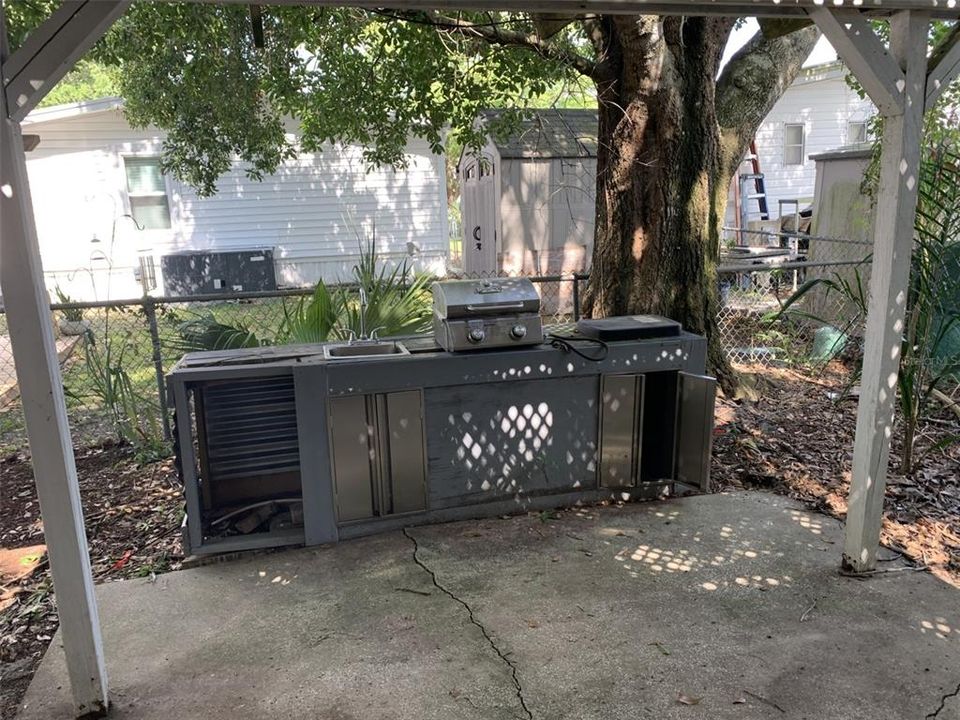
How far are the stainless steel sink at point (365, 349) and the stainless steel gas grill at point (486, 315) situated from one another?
0.81 ft

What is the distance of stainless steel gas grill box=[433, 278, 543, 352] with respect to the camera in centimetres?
366

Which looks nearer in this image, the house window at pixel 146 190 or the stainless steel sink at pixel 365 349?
the stainless steel sink at pixel 365 349

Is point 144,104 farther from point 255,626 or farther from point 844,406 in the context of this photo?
point 844,406

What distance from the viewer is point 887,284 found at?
2.91 meters

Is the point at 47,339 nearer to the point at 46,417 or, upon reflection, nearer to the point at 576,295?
Answer: the point at 46,417

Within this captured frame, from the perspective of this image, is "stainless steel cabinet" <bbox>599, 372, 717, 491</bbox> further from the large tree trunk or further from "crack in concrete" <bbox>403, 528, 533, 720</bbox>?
the large tree trunk

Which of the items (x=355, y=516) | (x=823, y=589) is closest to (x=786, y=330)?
(x=823, y=589)

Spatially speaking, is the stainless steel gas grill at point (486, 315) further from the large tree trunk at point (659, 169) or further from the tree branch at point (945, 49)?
the tree branch at point (945, 49)

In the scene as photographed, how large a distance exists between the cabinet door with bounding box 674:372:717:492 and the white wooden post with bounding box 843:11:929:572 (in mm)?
871

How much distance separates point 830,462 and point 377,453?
3093mm

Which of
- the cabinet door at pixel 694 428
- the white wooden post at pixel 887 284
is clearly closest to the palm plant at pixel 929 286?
the cabinet door at pixel 694 428

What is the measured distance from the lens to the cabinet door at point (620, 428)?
13.0 feet

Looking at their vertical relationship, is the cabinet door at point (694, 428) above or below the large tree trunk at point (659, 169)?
below

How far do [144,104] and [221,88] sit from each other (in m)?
1.49
